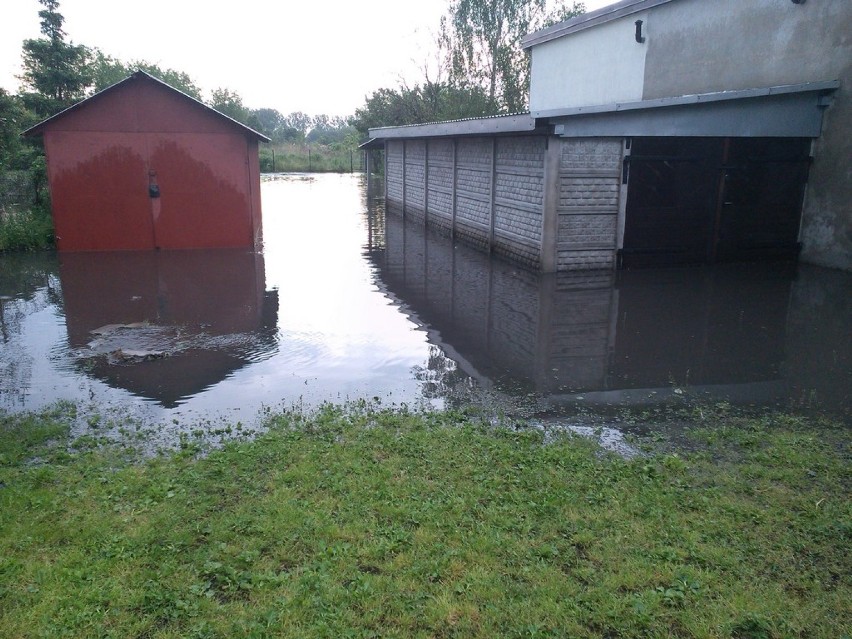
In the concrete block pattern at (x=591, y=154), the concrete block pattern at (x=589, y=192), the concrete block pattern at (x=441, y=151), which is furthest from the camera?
the concrete block pattern at (x=441, y=151)

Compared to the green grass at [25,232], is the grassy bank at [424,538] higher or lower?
lower

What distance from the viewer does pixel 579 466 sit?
520cm

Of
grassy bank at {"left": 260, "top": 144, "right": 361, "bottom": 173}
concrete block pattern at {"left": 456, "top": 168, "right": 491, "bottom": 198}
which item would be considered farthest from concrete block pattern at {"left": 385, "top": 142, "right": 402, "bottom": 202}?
grassy bank at {"left": 260, "top": 144, "right": 361, "bottom": 173}

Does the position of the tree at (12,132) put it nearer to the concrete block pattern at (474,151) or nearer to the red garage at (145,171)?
the red garage at (145,171)

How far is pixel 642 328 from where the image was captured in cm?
970

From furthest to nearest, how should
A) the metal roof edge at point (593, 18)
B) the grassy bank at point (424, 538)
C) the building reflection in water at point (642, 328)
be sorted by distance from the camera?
Result: the metal roof edge at point (593, 18) → the building reflection in water at point (642, 328) → the grassy bank at point (424, 538)

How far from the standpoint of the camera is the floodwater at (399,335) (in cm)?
711

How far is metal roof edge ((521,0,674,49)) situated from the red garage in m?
11.3

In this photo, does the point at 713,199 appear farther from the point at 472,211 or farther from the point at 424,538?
the point at 424,538

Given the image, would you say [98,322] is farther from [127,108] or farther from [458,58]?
[458,58]

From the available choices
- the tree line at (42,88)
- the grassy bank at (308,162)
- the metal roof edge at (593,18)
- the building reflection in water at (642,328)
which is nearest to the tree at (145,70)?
the grassy bank at (308,162)

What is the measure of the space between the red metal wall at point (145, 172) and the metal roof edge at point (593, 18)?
38.1ft

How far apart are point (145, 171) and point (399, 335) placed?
914 centimetres

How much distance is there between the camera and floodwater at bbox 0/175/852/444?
23.3 ft
